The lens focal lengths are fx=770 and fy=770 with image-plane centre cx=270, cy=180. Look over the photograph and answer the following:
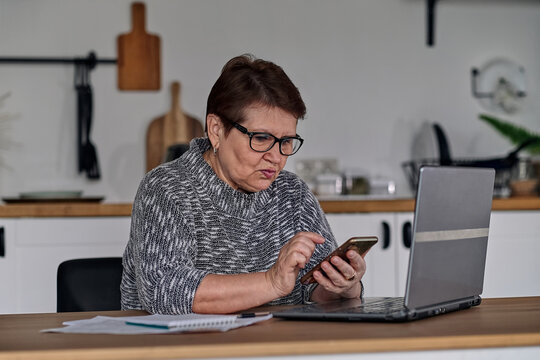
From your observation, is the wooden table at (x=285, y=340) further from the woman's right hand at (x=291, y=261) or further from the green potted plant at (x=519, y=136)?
the green potted plant at (x=519, y=136)

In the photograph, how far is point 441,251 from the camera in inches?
47.6

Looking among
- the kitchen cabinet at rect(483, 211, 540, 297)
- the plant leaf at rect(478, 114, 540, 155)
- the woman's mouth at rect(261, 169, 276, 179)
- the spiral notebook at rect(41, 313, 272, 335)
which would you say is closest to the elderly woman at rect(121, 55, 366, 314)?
the woman's mouth at rect(261, 169, 276, 179)

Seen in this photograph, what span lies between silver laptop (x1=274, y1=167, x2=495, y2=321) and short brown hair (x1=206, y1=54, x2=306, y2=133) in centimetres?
47

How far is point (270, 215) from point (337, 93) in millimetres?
1994

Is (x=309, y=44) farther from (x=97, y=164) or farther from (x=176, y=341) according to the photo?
(x=176, y=341)

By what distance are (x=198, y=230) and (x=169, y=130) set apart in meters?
1.91

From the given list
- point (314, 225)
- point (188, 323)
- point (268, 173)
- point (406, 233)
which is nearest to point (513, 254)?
point (406, 233)

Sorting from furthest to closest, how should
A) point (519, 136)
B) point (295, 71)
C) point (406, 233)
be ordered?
1. point (295, 71)
2. point (519, 136)
3. point (406, 233)

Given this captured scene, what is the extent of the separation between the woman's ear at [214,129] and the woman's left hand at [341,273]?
0.39 m

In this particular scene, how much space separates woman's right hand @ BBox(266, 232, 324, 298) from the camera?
4.46ft

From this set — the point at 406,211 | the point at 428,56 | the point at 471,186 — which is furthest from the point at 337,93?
the point at 471,186

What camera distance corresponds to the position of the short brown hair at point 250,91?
1610mm

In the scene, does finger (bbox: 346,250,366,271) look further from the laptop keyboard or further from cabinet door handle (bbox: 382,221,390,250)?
cabinet door handle (bbox: 382,221,390,250)

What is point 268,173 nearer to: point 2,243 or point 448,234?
point 448,234
